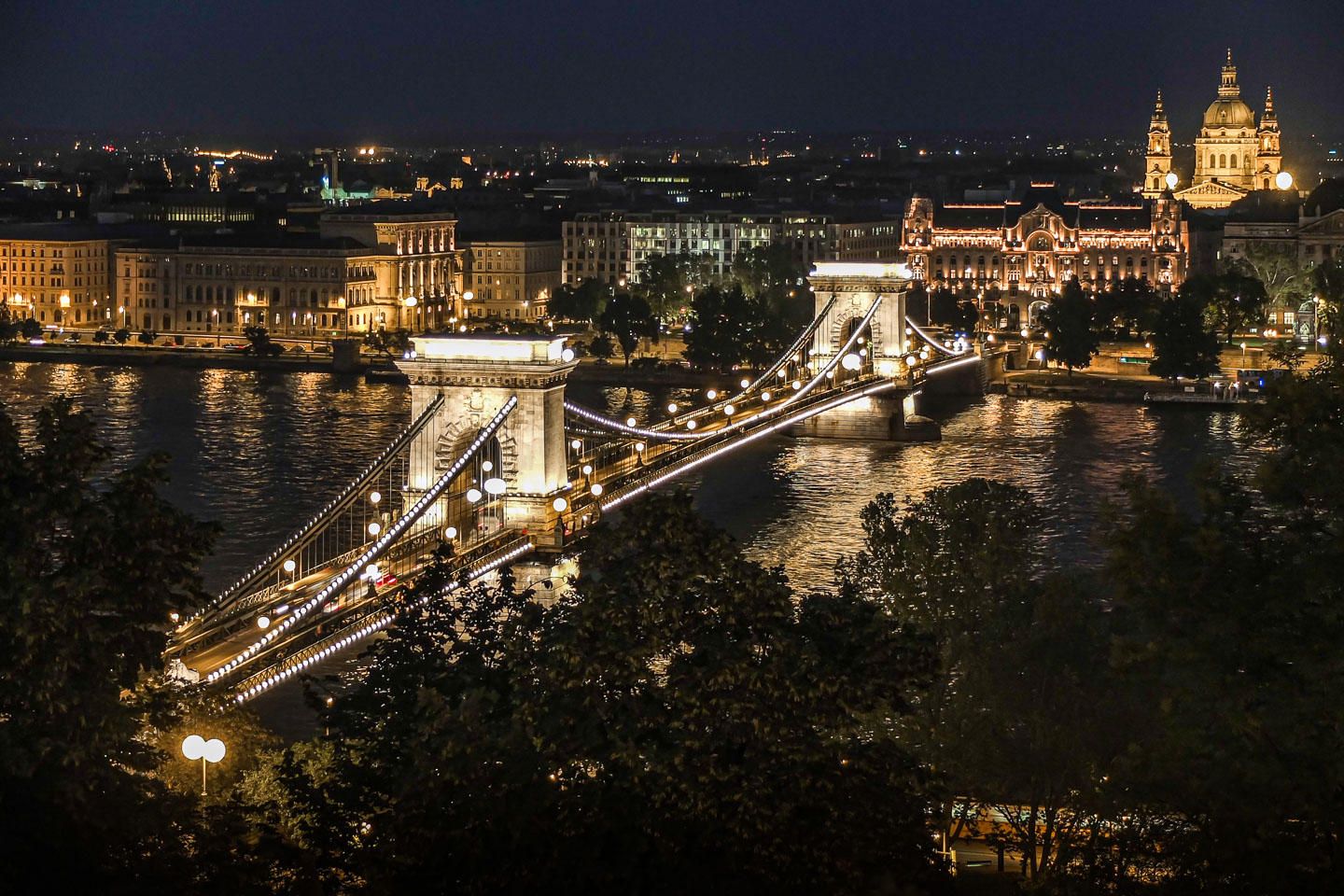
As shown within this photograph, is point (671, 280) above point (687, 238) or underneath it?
underneath

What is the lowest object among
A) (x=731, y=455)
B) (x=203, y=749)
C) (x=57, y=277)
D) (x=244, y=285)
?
(x=731, y=455)

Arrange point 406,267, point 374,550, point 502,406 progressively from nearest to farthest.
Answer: point 374,550
point 502,406
point 406,267

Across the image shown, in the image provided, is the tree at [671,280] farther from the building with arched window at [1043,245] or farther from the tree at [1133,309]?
the tree at [1133,309]

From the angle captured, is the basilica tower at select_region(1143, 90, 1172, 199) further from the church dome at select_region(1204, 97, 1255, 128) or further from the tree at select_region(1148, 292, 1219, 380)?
the tree at select_region(1148, 292, 1219, 380)

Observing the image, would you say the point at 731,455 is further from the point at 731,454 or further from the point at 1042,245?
the point at 1042,245

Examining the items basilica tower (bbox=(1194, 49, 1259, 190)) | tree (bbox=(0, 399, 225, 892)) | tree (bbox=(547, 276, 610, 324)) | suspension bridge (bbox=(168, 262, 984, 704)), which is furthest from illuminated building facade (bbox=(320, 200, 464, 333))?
tree (bbox=(0, 399, 225, 892))

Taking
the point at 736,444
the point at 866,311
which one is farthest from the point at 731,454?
the point at 866,311

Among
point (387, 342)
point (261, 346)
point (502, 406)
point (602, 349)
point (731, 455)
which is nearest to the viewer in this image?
point (502, 406)
